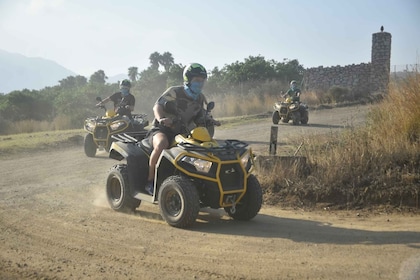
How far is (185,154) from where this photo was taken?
6426 mm

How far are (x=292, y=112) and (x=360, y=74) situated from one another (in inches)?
543

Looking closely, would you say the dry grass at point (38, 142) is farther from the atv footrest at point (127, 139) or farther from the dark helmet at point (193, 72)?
the dark helmet at point (193, 72)

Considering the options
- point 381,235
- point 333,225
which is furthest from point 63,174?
point 381,235

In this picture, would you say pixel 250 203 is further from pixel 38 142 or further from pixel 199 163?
pixel 38 142

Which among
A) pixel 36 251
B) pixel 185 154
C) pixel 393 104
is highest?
pixel 393 104

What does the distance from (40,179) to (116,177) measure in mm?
3828

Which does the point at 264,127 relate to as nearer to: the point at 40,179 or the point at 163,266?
the point at 40,179

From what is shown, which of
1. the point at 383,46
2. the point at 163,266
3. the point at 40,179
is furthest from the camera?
the point at 383,46

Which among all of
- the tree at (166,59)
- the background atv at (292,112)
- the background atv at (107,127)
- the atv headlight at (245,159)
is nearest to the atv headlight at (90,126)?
the background atv at (107,127)

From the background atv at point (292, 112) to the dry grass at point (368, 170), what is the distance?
11.9 metres

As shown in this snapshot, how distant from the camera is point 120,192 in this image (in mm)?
7863

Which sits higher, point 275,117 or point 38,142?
point 275,117

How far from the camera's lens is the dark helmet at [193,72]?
23.3 ft

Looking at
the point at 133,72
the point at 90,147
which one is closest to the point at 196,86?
the point at 90,147
